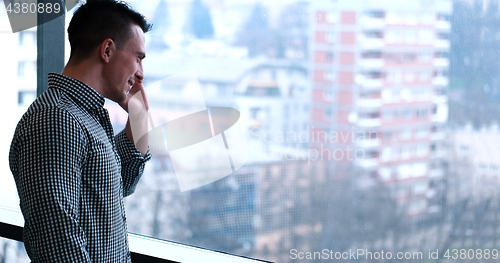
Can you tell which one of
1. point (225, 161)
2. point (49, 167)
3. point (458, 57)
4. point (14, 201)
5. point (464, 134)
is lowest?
point (14, 201)

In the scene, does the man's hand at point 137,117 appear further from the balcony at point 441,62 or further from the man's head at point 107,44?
the balcony at point 441,62

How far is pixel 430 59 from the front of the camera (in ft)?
4.28

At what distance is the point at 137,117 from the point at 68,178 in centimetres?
44

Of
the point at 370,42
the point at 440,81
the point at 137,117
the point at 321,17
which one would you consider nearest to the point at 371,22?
the point at 370,42

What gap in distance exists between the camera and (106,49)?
3.26 ft

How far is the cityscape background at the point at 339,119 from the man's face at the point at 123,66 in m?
0.58

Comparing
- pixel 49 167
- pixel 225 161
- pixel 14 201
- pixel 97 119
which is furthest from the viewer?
pixel 14 201

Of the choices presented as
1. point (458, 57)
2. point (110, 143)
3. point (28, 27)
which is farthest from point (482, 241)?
point (28, 27)

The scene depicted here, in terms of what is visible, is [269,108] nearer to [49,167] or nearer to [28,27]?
[49,167]

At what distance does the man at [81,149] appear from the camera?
81 centimetres

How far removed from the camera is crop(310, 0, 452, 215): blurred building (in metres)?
1.30

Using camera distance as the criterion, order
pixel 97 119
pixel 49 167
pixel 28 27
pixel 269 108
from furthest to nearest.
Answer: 1. pixel 28 27
2. pixel 269 108
3. pixel 97 119
4. pixel 49 167

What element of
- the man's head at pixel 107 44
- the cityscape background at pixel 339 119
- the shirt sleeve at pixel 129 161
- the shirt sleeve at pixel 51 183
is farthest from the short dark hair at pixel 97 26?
the cityscape background at pixel 339 119

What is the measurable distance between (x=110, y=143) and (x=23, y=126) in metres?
0.20
